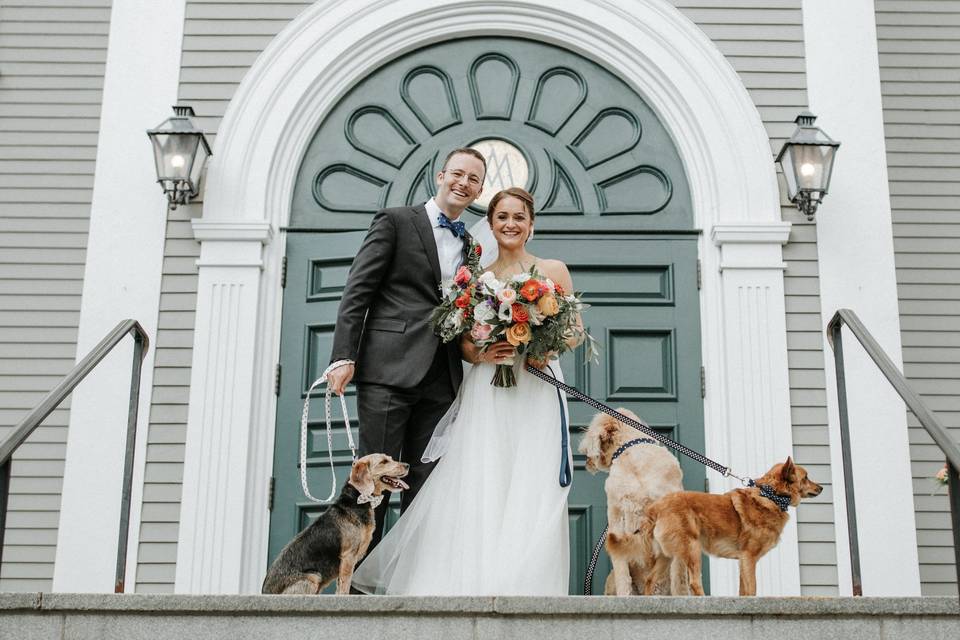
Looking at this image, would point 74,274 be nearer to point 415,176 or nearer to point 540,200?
point 415,176

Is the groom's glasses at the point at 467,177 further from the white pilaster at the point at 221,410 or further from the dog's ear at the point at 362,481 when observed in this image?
the white pilaster at the point at 221,410

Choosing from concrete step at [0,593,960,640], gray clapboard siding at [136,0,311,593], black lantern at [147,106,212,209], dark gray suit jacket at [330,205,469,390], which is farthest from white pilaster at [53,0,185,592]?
concrete step at [0,593,960,640]

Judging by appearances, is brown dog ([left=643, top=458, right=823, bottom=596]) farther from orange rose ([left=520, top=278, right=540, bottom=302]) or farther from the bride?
orange rose ([left=520, top=278, right=540, bottom=302])

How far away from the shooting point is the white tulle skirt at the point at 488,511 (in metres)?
4.61

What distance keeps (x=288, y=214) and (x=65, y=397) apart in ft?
7.58

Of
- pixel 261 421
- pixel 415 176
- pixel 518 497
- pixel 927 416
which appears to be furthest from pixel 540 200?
pixel 927 416

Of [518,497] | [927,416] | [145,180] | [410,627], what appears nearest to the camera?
[410,627]

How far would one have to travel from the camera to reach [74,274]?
6.82m

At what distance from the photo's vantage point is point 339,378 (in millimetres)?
4738

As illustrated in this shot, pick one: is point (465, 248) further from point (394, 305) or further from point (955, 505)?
point (955, 505)

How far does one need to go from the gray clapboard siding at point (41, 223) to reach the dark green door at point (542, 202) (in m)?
1.29

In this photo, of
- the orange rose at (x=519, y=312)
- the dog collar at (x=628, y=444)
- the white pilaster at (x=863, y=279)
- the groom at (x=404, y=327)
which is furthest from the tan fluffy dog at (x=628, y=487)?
the white pilaster at (x=863, y=279)

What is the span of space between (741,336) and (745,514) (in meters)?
1.91

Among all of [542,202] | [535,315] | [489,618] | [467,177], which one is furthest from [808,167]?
[489,618]
